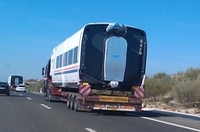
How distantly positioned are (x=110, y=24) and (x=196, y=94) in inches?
500

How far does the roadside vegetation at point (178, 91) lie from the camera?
30297mm

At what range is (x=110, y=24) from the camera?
19484 mm

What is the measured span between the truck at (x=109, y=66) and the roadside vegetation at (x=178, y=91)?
419 inches

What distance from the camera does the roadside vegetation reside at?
30.3 meters

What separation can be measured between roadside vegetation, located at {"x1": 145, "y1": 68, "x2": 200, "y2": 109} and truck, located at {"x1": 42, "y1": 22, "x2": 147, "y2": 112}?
10.6 meters

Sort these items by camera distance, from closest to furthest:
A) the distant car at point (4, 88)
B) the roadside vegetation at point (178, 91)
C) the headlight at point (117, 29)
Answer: the headlight at point (117, 29), the roadside vegetation at point (178, 91), the distant car at point (4, 88)

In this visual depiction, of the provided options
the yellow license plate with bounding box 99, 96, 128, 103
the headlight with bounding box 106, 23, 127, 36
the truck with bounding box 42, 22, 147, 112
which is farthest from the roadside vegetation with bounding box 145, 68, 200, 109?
the headlight with bounding box 106, 23, 127, 36

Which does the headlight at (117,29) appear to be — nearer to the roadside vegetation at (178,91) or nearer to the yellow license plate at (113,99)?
the yellow license plate at (113,99)

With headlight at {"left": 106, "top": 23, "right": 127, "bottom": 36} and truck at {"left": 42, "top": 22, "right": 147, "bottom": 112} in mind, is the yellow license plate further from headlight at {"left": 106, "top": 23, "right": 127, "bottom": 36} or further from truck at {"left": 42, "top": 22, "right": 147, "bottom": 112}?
headlight at {"left": 106, "top": 23, "right": 127, "bottom": 36}

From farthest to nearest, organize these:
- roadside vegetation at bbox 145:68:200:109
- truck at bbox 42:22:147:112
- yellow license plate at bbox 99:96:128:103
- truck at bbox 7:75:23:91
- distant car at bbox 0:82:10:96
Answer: truck at bbox 7:75:23:91 → distant car at bbox 0:82:10:96 → roadside vegetation at bbox 145:68:200:109 → truck at bbox 42:22:147:112 → yellow license plate at bbox 99:96:128:103

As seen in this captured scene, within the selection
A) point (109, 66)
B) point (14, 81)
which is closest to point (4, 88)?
point (109, 66)

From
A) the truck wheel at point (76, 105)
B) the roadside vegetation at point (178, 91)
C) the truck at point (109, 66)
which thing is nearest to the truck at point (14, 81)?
the roadside vegetation at point (178, 91)

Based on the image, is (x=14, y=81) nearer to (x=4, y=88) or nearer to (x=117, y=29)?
(x=4, y=88)

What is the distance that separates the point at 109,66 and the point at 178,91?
13.1 metres
